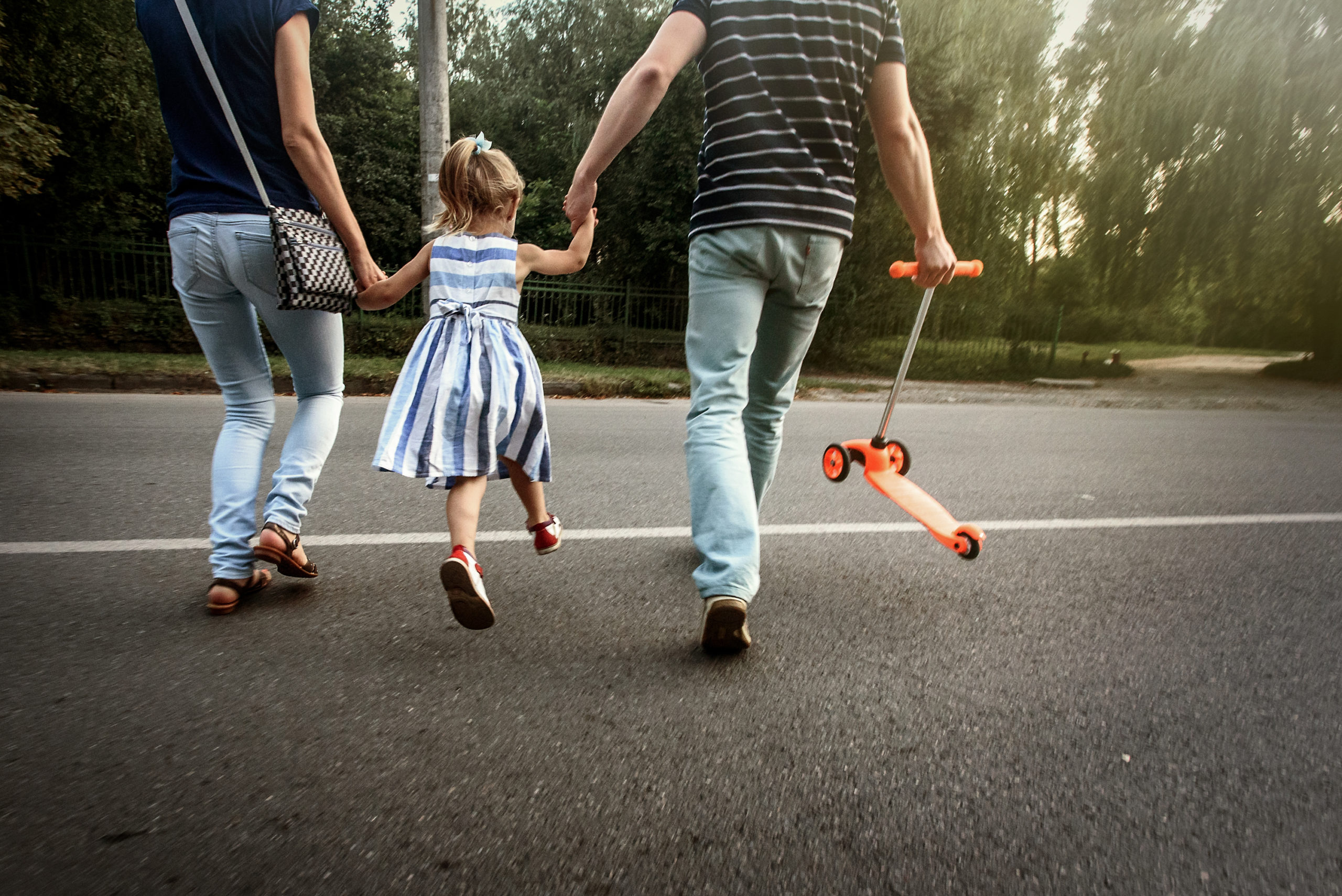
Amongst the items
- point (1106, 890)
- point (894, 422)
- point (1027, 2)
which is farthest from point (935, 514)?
point (1027, 2)

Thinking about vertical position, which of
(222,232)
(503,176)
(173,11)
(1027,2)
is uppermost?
(1027,2)

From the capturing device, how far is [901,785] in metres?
1.87

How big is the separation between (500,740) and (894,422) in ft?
22.5

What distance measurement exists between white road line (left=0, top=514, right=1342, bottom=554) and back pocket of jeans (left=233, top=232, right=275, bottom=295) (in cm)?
117

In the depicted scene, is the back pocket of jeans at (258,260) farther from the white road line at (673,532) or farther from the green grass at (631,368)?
the green grass at (631,368)

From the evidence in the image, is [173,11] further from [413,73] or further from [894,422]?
[413,73]

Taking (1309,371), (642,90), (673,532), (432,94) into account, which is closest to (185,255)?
(642,90)

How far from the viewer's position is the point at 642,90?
2.36 metres

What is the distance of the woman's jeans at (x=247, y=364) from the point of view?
2613 millimetres

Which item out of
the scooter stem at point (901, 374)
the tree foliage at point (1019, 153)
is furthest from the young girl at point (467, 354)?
the tree foliage at point (1019, 153)

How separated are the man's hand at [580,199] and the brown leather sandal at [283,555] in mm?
1356

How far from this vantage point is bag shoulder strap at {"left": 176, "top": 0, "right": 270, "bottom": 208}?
246cm

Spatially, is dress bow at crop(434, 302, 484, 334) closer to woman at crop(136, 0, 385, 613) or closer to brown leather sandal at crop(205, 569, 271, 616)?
woman at crop(136, 0, 385, 613)

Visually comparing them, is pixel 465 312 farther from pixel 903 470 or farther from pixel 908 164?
pixel 903 470
